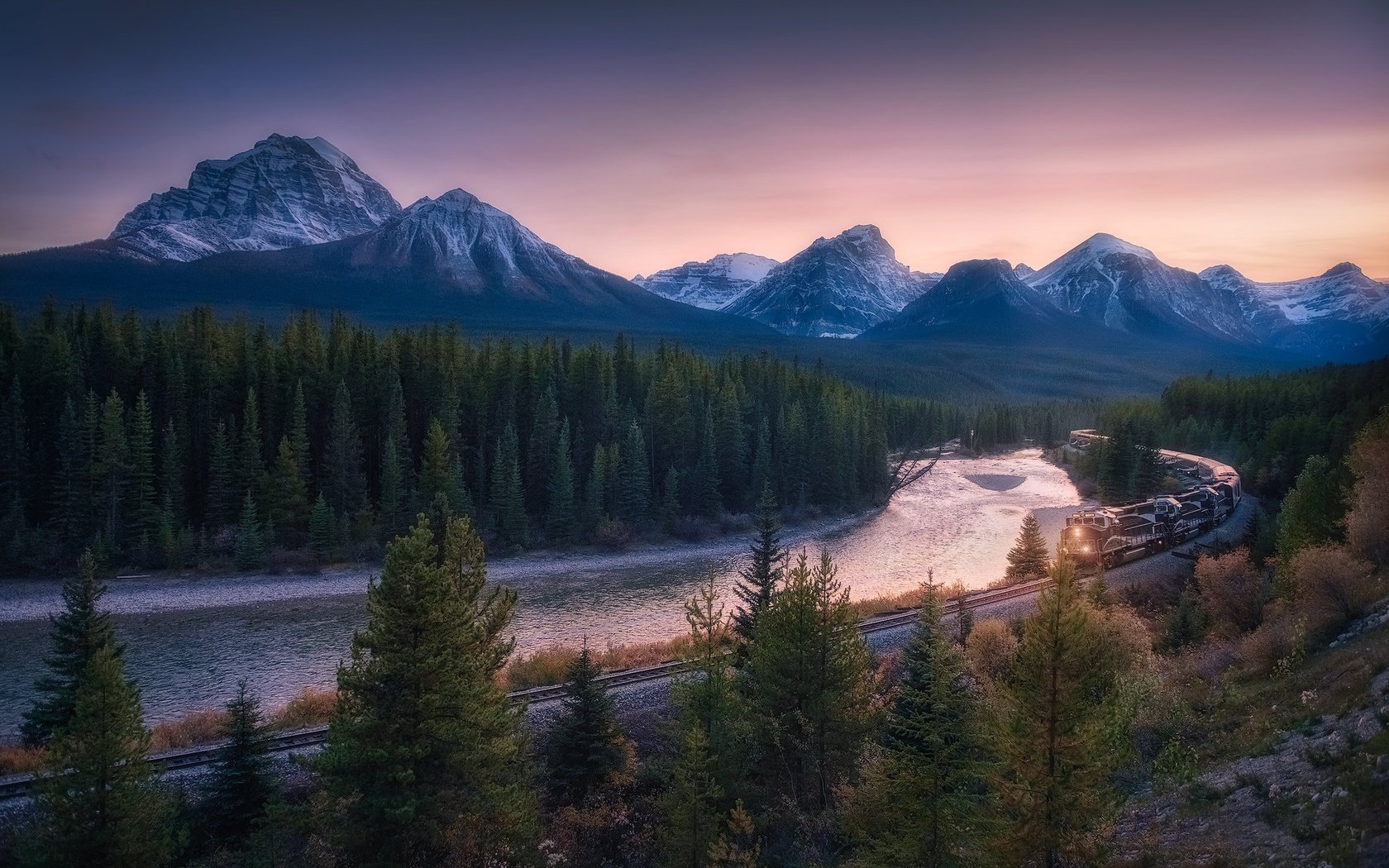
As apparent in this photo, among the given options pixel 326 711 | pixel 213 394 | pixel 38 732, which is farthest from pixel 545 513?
pixel 38 732

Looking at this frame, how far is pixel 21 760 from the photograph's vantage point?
23062mm

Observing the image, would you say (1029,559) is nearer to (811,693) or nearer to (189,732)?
(811,693)

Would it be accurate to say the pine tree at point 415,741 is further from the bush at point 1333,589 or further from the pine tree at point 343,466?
the pine tree at point 343,466

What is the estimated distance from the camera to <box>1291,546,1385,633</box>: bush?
24141 millimetres

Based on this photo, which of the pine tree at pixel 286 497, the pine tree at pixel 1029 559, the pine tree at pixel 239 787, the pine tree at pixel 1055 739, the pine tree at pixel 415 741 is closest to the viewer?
the pine tree at pixel 1055 739

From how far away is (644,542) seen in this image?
69.3 meters

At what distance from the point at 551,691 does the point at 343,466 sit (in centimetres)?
4170

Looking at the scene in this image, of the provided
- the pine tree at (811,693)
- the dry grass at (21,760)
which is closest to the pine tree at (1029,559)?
the pine tree at (811,693)

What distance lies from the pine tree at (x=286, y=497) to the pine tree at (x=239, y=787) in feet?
142

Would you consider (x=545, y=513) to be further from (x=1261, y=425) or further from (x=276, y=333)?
(x=276, y=333)

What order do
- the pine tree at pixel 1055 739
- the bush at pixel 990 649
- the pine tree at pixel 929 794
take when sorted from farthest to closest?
the bush at pixel 990 649 → the pine tree at pixel 929 794 → the pine tree at pixel 1055 739

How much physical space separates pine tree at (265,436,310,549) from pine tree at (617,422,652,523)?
2749cm

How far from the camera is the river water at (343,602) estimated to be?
36875 mm

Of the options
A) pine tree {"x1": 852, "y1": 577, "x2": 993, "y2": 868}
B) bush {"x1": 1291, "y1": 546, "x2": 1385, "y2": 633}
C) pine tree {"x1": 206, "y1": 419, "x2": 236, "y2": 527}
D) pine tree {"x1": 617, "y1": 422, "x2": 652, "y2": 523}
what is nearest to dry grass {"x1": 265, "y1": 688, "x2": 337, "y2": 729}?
pine tree {"x1": 852, "y1": 577, "x2": 993, "y2": 868}
